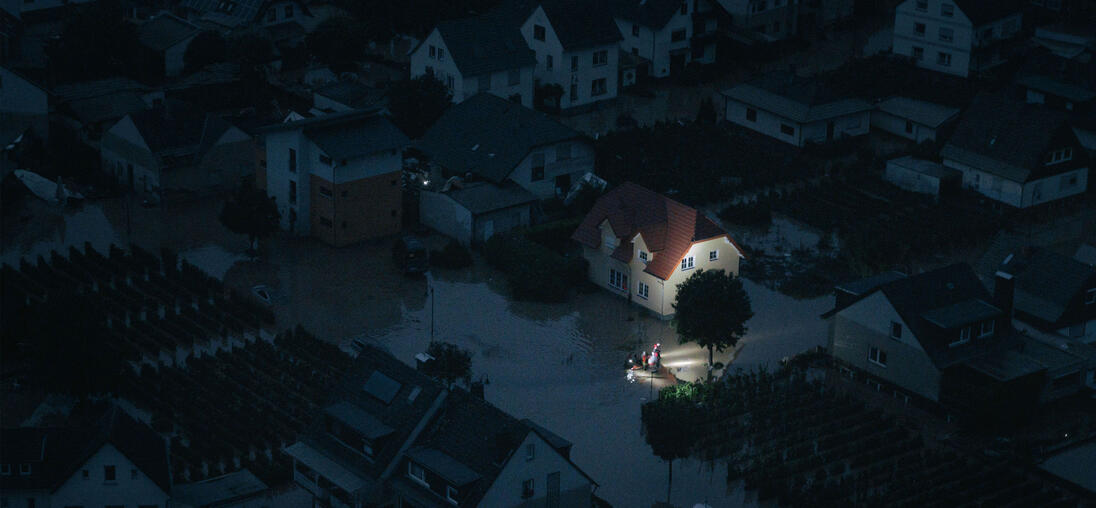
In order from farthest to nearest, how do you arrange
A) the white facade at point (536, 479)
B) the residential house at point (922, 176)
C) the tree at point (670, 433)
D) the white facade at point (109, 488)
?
the residential house at point (922, 176), the tree at point (670, 433), the white facade at point (109, 488), the white facade at point (536, 479)

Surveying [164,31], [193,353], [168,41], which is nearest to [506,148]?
[193,353]

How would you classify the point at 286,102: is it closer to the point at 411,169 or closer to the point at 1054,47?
the point at 411,169

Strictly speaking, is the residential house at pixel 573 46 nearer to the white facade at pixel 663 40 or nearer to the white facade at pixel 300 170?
the white facade at pixel 663 40

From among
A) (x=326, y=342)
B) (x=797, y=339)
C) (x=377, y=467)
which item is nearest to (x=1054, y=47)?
(x=797, y=339)

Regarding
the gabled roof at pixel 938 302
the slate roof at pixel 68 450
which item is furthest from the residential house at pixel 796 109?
the slate roof at pixel 68 450

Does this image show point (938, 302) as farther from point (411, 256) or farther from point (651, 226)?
point (411, 256)

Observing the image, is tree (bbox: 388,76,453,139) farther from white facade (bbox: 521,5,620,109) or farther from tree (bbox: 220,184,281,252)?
tree (bbox: 220,184,281,252)

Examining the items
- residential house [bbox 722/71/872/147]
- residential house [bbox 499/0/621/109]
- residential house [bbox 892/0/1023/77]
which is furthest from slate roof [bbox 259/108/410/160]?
residential house [bbox 892/0/1023/77]
